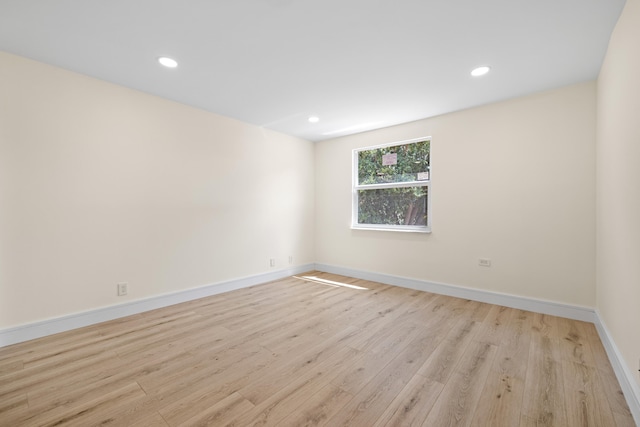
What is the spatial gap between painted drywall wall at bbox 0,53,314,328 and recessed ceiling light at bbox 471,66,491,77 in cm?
288

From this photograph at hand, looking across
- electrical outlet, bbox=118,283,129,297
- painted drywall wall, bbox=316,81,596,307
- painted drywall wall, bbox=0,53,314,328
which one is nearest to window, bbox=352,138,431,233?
painted drywall wall, bbox=316,81,596,307

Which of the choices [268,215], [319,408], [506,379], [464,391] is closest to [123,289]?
[268,215]

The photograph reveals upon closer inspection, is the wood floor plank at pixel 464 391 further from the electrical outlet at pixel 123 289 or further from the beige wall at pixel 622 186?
the electrical outlet at pixel 123 289

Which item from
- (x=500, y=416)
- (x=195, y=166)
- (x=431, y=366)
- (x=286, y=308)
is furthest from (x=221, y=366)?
(x=195, y=166)

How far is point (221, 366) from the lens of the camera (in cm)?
193

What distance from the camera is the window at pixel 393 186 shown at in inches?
153

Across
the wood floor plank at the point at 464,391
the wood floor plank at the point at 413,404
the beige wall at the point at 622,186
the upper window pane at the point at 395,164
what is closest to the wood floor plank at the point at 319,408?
the wood floor plank at the point at 413,404

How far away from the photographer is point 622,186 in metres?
1.76

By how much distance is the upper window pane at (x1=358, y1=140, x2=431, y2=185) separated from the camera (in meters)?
3.88

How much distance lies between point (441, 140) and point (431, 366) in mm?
2825

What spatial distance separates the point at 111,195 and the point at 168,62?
1439 millimetres

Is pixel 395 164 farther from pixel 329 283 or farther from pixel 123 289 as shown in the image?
pixel 123 289

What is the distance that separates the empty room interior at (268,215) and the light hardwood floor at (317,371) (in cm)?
2

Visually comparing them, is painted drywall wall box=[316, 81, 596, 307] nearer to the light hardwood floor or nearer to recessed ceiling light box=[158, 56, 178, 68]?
the light hardwood floor
